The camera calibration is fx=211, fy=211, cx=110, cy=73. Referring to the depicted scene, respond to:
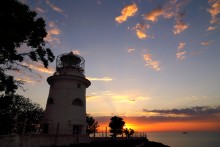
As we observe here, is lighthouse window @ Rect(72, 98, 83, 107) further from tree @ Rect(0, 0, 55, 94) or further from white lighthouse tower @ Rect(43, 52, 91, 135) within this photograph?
tree @ Rect(0, 0, 55, 94)

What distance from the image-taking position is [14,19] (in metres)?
13.3

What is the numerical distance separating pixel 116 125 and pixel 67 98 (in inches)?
1010

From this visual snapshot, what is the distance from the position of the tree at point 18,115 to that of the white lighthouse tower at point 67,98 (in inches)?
273

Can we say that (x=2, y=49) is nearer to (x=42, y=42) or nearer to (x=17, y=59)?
(x=17, y=59)

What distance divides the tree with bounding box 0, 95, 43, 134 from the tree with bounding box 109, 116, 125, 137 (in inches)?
645

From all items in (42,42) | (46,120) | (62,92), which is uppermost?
(42,42)

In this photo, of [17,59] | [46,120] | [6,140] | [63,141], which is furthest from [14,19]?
[46,120]

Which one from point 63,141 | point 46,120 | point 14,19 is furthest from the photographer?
point 46,120

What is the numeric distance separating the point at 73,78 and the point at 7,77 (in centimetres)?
1014

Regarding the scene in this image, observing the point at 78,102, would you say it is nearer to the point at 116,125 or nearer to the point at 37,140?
the point at 37,140

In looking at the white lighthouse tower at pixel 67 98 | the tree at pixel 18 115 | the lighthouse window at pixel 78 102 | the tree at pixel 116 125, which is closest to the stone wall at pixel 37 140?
the white lighthouse tower at pixel 67 98

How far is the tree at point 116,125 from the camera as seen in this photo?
4703cm

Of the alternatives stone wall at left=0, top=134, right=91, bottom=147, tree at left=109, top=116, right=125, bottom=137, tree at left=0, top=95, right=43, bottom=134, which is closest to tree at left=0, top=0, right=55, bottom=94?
stone wall at left=0, top=134, right=91, bottom=147

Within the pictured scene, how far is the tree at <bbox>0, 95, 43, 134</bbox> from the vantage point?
94.9ft
